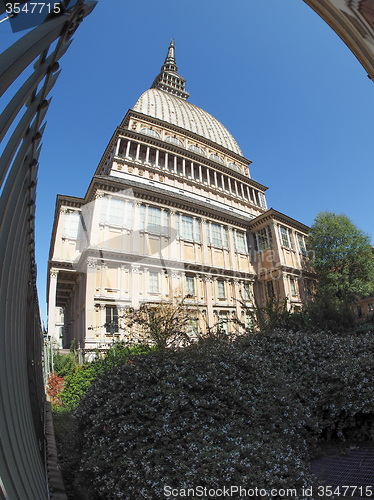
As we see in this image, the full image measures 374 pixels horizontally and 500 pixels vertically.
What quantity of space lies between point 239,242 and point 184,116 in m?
24.9

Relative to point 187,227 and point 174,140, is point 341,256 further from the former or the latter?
point 174,140

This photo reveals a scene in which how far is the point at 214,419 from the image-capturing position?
152 inches

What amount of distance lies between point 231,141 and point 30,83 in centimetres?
5179

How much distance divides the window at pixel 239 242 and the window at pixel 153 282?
11238 mm

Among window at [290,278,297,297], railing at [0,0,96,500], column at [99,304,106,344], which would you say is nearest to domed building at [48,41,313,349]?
column at [99,304,106,344]

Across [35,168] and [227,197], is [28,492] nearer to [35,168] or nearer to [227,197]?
[35,168]

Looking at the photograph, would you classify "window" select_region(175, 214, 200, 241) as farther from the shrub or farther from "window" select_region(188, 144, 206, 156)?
the shrub

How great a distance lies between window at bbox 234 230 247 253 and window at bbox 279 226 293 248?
441cm

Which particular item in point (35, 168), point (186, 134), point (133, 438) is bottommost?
point (133, 438)

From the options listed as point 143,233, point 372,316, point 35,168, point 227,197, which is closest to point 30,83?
point 35,168

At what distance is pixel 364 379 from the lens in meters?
4.67

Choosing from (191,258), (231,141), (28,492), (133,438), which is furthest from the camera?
(231,141)

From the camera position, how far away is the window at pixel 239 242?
31109mm

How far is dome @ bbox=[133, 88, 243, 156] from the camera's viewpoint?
4062 cm
